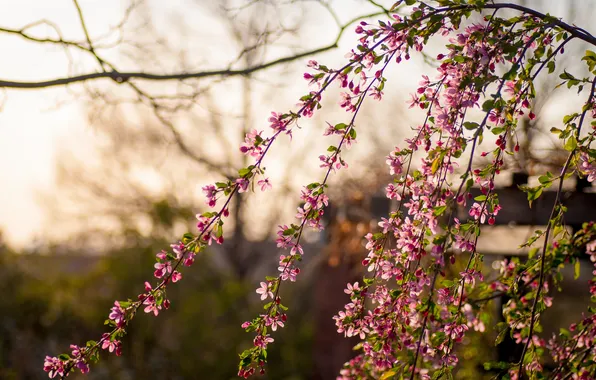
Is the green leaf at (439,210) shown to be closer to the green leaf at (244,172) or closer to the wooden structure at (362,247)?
the green leaf at (244,172)

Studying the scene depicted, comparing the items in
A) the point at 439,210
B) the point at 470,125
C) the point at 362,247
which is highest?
the point at 362,247

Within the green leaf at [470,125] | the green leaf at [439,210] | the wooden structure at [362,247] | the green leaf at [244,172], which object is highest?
the wooden structure at [362,247]

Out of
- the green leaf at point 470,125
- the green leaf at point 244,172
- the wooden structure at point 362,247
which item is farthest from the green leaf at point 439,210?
the wooden structure at point 362,247

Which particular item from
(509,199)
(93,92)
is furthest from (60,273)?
(509,199)

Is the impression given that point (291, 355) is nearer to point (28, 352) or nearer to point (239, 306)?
point (239, 306)

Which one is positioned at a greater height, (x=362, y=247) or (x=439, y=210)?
(x=362, y=247)

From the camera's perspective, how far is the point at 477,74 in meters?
1.65

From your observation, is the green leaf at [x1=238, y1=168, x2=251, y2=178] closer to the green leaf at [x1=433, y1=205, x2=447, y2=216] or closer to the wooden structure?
the green leaf at [x1=433, y1=205, x2=447, y2=216]

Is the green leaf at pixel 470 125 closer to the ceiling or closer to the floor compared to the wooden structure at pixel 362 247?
closer to the floor

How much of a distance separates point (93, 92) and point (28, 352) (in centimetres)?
414

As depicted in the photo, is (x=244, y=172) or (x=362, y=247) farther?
(x=362, y=247)

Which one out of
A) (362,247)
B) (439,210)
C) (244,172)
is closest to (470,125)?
(439,210)

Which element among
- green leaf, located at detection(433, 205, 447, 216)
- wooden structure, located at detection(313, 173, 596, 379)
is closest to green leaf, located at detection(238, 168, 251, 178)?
green leaf, located at detection(433, 205, 447, 216)

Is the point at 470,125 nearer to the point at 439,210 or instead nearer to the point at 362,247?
the point at 439,210
